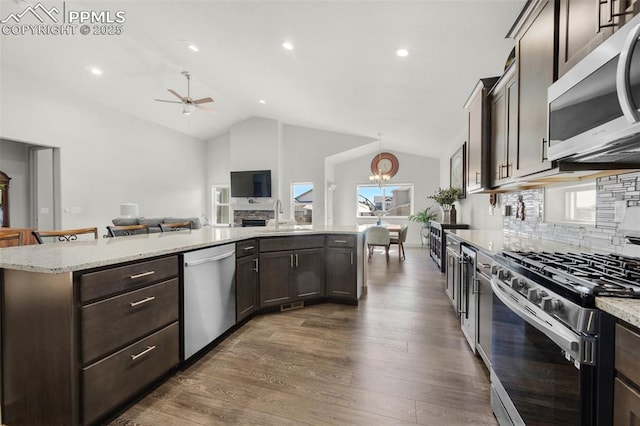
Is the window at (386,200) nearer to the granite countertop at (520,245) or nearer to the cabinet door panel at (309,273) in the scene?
the cabinet door panel at (309,273)

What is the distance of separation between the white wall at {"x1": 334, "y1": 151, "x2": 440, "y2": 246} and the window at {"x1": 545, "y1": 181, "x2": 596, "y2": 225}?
20.2 feet

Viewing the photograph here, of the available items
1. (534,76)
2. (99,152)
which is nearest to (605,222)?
(534,76)

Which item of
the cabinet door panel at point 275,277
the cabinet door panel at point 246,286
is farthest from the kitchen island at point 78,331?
the cabinet door panel at point 275,277

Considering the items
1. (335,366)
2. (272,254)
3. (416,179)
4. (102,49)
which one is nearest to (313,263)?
(272,254)

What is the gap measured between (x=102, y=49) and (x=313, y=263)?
16.9ft

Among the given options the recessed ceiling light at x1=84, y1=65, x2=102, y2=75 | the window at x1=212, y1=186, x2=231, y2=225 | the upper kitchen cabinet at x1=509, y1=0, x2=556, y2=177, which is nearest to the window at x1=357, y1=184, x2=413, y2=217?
the window at x1=212, y1=186, x2=231, y2=225

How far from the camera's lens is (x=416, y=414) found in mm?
1566

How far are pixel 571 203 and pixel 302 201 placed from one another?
7031 millimetres

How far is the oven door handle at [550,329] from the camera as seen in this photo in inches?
33.7

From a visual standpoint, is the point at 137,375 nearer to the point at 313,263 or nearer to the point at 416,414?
the point at 416,414

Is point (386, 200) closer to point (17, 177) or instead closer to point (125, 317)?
point (125, 317)

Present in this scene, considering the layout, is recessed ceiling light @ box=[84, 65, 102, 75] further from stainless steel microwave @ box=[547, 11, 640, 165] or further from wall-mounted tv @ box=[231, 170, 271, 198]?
stainless steel microwave @ box=[547, 11, 640, 165]

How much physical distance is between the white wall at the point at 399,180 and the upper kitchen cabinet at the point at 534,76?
650 centimetres

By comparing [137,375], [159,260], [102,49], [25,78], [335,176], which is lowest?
[137,375]
